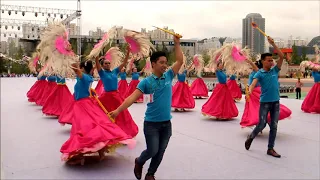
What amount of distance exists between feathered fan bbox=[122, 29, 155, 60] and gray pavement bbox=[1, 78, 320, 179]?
1734 millimetres

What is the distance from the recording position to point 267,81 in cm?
543

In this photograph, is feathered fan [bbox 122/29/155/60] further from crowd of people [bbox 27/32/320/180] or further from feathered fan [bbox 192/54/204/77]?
feathered fan [bbox 192/54/204/77]

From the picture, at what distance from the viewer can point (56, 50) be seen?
4980 mm

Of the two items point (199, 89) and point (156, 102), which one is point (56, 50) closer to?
point (156, 102)

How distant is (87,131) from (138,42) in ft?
6.22

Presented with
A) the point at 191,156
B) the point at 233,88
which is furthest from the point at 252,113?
the point at 233,88

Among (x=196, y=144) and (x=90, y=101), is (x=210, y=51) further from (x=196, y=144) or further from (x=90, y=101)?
(x=90, y=101)

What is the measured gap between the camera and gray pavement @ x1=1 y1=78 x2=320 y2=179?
4.50 m

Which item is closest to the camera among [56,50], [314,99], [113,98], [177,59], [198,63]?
[177,59]

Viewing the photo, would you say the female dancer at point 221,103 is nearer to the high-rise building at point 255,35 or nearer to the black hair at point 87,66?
the high-rise building at point 255,35

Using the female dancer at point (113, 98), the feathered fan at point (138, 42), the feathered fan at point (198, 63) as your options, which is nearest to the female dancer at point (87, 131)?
the female dancer at point (113, 98)

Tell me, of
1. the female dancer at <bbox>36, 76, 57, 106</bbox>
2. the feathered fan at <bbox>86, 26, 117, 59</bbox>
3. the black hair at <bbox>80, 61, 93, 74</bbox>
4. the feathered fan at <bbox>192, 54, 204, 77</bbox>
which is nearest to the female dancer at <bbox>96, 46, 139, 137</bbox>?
the black hair at <bbox>80, 61, 93, 74</bbox>

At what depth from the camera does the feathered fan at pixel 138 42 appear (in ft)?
18.5

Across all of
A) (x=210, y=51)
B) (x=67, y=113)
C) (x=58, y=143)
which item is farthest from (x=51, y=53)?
(x=210, y=51)
